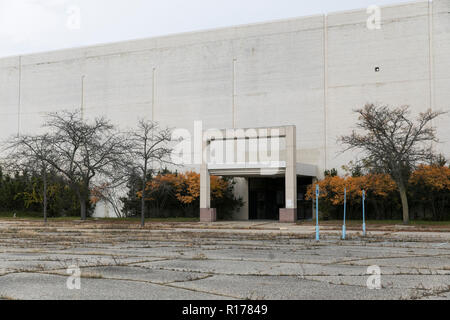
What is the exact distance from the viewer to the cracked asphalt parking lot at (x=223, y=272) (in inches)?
336

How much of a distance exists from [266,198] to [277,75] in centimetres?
1180

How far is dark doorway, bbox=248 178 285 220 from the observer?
52.0 meters

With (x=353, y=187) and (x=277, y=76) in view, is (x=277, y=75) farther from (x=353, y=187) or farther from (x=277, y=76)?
(x=353, y=187)

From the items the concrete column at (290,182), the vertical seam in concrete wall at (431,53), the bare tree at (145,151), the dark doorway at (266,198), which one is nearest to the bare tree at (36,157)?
the bare tree at (145,151)

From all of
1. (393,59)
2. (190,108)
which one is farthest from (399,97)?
(190,108)

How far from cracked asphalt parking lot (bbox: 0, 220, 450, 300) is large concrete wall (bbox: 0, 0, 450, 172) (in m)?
31.7

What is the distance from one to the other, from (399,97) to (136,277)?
40.8 meters

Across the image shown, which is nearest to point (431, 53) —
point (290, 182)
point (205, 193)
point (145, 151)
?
point (290, 182)

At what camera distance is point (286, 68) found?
5062 centimetres

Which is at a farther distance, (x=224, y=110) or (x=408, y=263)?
(x=224, y=110)

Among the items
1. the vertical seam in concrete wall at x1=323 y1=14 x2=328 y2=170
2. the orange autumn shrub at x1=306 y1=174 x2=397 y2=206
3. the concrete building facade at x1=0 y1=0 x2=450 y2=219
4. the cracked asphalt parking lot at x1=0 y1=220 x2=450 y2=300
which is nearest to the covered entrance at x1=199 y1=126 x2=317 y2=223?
the orange autumn shrub at x1=306 y1=174 x2=397 y2=206

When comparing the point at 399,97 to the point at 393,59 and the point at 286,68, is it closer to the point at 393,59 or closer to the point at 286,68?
the point at 393,59

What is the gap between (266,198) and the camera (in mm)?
52500
